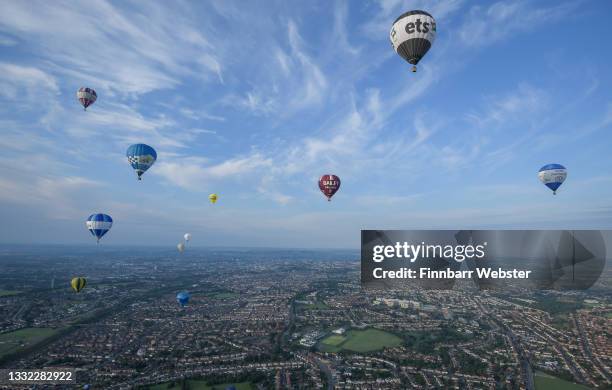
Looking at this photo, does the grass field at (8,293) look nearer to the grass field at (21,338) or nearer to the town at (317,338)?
the town at (317,338)

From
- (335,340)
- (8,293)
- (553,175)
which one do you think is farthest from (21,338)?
(553,175)

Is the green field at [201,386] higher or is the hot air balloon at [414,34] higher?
the hot air balloon at [414,34]

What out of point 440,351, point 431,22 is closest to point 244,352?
point 440,351

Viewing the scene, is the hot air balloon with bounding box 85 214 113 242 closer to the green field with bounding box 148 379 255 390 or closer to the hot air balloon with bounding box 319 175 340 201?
the green field with bounding box 148 379 255 390

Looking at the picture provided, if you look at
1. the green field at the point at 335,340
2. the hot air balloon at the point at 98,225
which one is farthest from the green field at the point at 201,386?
the hot air balloon at the point at 98,225

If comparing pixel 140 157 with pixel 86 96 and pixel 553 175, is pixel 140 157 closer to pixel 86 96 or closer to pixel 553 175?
pixel 86 96

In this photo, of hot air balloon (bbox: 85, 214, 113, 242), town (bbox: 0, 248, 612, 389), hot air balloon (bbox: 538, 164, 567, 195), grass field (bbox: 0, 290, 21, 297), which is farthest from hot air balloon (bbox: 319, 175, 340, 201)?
grass field (bbox: 0, 290, 21, 297)
